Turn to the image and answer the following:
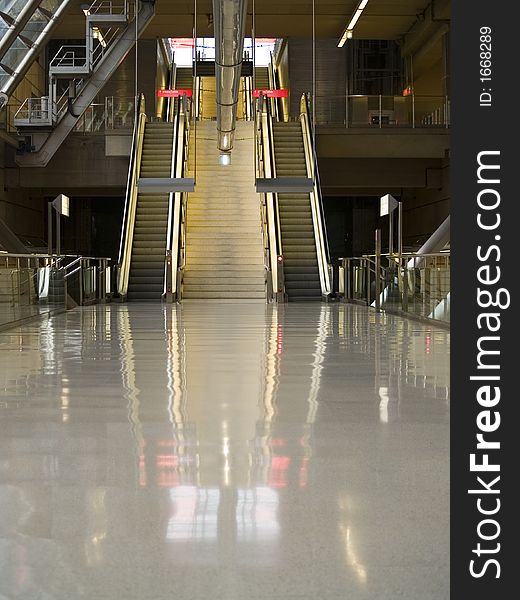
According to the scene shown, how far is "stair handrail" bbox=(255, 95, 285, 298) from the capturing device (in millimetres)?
22797

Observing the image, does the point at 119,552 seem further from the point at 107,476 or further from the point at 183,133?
the point at 183,133

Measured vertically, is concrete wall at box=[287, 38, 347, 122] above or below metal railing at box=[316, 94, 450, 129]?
above

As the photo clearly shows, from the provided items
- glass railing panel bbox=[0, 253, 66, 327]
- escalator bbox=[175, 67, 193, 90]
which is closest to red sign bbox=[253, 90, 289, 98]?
escalator bbox=[175, 67, 193, 90]

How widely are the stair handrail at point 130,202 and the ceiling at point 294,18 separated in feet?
8.70

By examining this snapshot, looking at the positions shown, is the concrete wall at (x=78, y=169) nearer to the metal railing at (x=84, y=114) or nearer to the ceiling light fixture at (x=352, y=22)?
the metal railing at (x=84, y=114)

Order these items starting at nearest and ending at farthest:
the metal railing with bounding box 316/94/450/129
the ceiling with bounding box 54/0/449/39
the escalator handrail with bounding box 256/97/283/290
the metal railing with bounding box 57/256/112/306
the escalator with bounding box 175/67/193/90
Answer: the metal railing with bounding box 57/256/112/306 → the escalator handrail with bounding box 256/97/283/290 → the ceiling with bounding box 54/0/449/39 → the metal railing with bounding box 316/94/450/129 → the escalator with bounding box 175/67/193/90

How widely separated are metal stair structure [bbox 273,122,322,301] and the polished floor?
14.6m

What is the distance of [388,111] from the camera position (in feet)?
94.9

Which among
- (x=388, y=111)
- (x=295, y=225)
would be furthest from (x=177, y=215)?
(x=388, y=111)

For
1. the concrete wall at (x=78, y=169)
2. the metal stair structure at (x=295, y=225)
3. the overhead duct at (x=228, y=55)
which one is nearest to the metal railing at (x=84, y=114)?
the concrete wall at (x=78, y=169)

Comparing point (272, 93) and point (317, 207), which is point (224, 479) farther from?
point (272, 93)

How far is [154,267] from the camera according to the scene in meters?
24.1

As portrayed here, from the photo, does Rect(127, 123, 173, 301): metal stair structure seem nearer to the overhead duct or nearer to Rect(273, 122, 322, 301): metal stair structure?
the overhead duct

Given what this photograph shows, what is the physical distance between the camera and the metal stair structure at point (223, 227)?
24625mm
